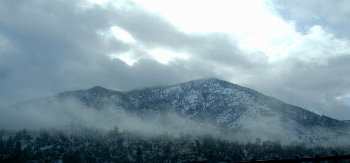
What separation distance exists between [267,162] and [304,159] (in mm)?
2120

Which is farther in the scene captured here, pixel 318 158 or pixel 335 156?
pixel 335 156

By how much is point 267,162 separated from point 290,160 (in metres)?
1.51

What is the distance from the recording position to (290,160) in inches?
572

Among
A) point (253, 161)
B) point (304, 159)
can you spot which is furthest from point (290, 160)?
point (253, 161)

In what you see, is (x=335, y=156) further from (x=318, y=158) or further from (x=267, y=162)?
(x=267, y=162)

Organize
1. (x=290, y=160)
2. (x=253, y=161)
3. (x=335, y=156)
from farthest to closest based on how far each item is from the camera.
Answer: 1. (x=335, y=156)
2. (x=290, y=160)
3. (x=253, y=161)

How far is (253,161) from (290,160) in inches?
82.7

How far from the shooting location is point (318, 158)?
15.2 m

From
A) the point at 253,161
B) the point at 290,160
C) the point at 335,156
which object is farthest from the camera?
the point at 335,156

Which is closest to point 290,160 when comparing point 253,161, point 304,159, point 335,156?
point 304,159

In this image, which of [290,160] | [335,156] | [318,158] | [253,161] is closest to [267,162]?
[253,161]

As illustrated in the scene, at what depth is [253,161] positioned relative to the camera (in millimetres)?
13125

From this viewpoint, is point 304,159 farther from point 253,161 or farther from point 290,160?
point 253,161

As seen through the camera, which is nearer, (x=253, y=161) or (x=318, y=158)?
(x=253, y=161)
